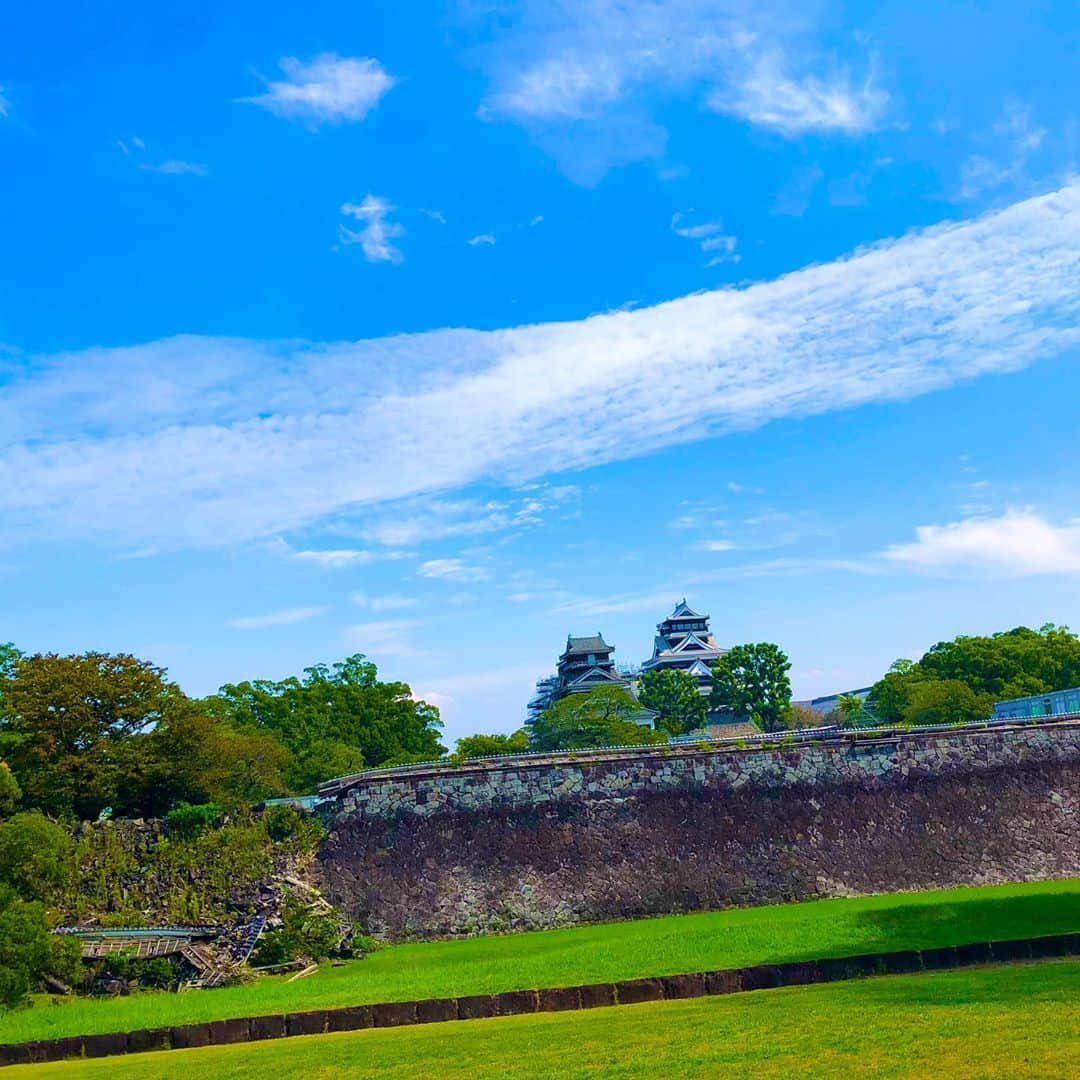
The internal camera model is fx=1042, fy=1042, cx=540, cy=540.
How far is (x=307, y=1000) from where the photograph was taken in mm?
16938

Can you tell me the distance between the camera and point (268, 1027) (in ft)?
49.2

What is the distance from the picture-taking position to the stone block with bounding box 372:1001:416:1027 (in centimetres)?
1494

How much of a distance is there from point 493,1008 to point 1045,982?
7322 mm

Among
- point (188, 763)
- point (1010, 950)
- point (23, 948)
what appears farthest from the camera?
point (188, 763)

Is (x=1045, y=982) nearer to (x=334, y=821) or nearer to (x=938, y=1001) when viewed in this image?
(x=938, y=1001)

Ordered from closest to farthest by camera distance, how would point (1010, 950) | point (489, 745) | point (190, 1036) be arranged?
point (190, 1036)
point (1010, 950)
point (489, 745)

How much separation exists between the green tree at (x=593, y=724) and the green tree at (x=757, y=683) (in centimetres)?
815

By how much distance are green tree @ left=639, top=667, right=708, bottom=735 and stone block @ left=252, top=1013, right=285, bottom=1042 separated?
5200cm

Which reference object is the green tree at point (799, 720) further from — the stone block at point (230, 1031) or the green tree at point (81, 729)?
the stone block at point (230, 1031)

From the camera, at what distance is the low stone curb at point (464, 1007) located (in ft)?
49.0

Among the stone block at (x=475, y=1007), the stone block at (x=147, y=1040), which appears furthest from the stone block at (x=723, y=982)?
the stone block at (x=147, y=1040)

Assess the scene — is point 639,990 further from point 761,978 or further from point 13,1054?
point 13,1054

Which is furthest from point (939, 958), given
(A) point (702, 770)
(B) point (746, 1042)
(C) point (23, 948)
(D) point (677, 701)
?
(D) point (677, 701)

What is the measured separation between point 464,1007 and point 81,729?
18083mm
